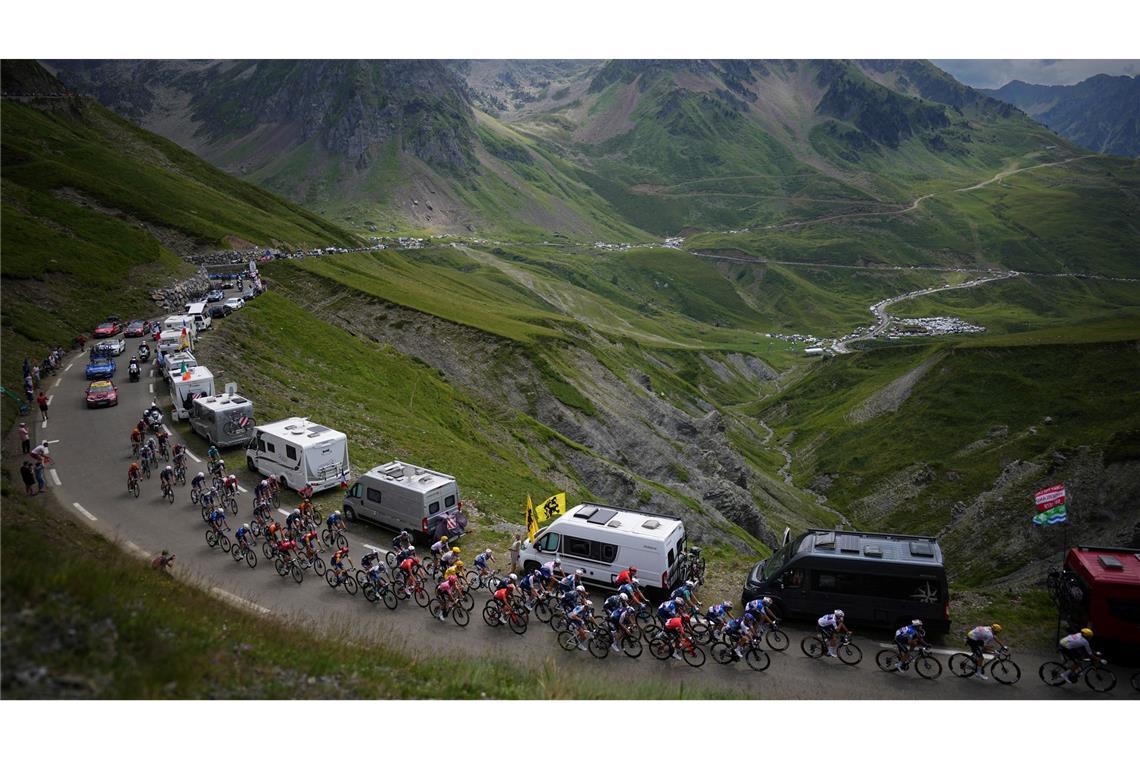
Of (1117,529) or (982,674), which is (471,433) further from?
(1117,529)

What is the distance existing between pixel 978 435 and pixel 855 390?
43.7 meters

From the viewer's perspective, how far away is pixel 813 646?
26.3 m

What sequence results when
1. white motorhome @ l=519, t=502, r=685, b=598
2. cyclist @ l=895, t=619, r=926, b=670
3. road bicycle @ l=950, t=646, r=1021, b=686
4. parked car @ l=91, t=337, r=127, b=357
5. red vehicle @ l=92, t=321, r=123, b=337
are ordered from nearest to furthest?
road bicycle @ l=950, t=646, r=1021, b=686, cyclist @ l=895, t=619, r=926, b=670, white motorhome @ l=519, t=502, r=685, b=598, parked car @ l=91, t=337, r=127, b=357, red vehicle @ l=92, t=321, r=123, b=337

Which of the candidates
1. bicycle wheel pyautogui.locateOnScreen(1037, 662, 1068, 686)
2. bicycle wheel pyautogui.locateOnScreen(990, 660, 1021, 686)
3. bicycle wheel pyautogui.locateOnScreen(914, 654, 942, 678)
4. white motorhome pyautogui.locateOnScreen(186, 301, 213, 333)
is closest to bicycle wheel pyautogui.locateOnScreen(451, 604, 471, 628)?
bicycle wheel pyautogui.locateOnScreen(914, 654, 942, 678)

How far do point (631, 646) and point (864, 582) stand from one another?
9.93m

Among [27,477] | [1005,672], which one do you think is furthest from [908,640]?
[27,477]

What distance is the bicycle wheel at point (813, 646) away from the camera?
26.3m

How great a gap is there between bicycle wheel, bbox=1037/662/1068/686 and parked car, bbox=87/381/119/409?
60825mm

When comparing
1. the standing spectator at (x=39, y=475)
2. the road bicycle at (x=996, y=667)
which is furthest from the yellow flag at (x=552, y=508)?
the standing spectator at (x=39, y=475)

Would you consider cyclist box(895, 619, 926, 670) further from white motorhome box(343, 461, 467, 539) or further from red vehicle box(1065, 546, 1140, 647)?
white motorhome box(343, 461, 467, 539)

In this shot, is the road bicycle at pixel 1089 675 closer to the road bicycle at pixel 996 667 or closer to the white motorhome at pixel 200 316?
the road bicycle at pixel 996 667

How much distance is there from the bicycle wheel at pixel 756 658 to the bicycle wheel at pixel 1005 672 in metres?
7.80

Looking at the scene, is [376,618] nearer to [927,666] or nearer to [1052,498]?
[927,666]

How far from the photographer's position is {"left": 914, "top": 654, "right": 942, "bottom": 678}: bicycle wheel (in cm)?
2486
